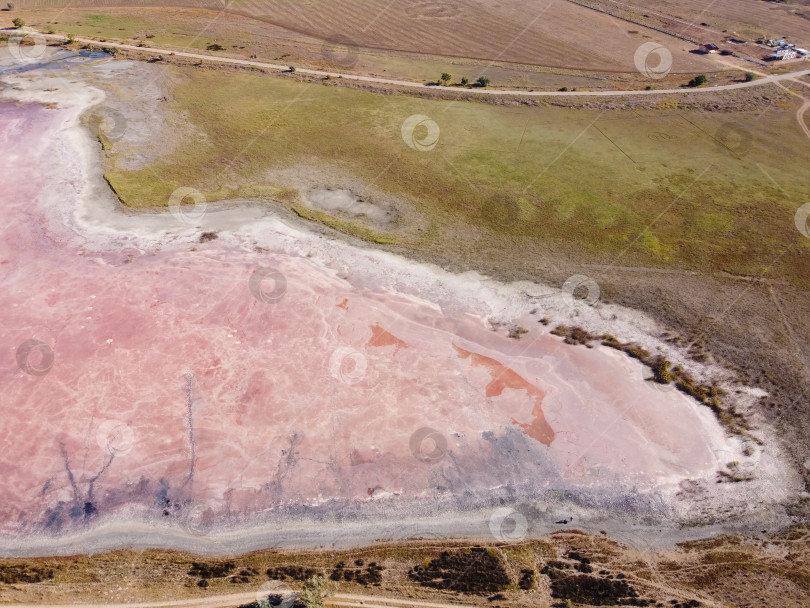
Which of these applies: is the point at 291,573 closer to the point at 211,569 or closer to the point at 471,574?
the point at 211,569

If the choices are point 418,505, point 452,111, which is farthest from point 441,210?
point 418,505

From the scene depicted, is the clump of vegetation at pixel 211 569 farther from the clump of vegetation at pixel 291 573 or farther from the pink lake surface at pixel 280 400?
the pink lake surface at pixel 280 400

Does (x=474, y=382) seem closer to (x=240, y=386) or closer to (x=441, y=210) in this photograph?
(x=240, y=386)

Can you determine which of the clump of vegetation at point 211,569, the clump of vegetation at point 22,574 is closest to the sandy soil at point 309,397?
the clump of vegetation at point 22,574

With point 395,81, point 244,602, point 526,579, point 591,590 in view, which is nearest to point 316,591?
point 244,602

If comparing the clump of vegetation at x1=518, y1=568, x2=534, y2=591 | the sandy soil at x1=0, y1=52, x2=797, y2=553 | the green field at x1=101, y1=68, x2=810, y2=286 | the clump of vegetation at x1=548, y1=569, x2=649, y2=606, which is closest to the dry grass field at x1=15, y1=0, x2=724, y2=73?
the green field at x1=101, y1=68, x2=810, y2=286

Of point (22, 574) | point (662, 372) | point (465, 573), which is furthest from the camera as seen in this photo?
point (662, 372)
